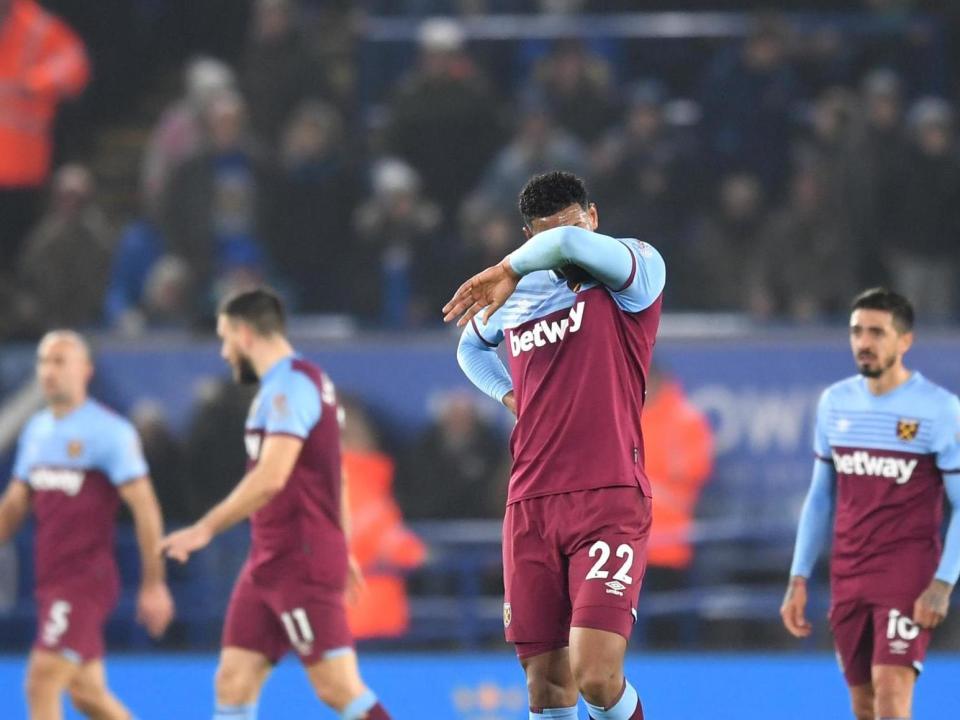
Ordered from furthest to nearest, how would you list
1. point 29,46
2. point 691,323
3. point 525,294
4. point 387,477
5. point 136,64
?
point 136,64 < point 29,46 < point 691,323 < point 387,477 < point 525,294

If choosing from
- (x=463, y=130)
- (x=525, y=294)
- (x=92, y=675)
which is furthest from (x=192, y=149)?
(x=525, y=294)

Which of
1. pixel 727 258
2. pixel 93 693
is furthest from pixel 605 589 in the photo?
pixel 727 258

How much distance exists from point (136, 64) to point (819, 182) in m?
6.09

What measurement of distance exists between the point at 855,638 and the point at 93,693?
10.8 feet

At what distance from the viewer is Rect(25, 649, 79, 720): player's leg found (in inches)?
287

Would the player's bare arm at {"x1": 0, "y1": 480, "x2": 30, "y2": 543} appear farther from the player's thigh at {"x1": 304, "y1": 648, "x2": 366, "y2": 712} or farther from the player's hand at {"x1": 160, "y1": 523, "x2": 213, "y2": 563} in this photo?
the player's hand at {"x1": 160, "y1": 523, "x2": 213, "y2": 563}

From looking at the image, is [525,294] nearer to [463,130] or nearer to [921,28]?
[463,130]

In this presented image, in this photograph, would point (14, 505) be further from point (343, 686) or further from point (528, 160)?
point (528, 160)

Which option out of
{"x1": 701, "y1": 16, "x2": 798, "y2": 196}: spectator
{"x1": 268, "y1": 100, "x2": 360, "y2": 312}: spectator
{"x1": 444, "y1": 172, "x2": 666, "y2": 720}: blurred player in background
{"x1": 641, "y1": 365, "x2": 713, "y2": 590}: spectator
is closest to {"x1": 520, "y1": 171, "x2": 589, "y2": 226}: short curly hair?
{"x1": 444, "y1": 172, "x2": 666, "y2": 720}: blurred player in background

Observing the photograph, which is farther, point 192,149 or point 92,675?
point 192,149

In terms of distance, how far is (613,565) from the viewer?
Result: 508cm

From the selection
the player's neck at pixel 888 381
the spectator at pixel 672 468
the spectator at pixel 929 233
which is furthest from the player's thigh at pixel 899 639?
the spectator at pixel 929 233

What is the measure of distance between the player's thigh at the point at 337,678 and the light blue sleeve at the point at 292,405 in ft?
2.76

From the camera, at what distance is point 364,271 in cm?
1221
